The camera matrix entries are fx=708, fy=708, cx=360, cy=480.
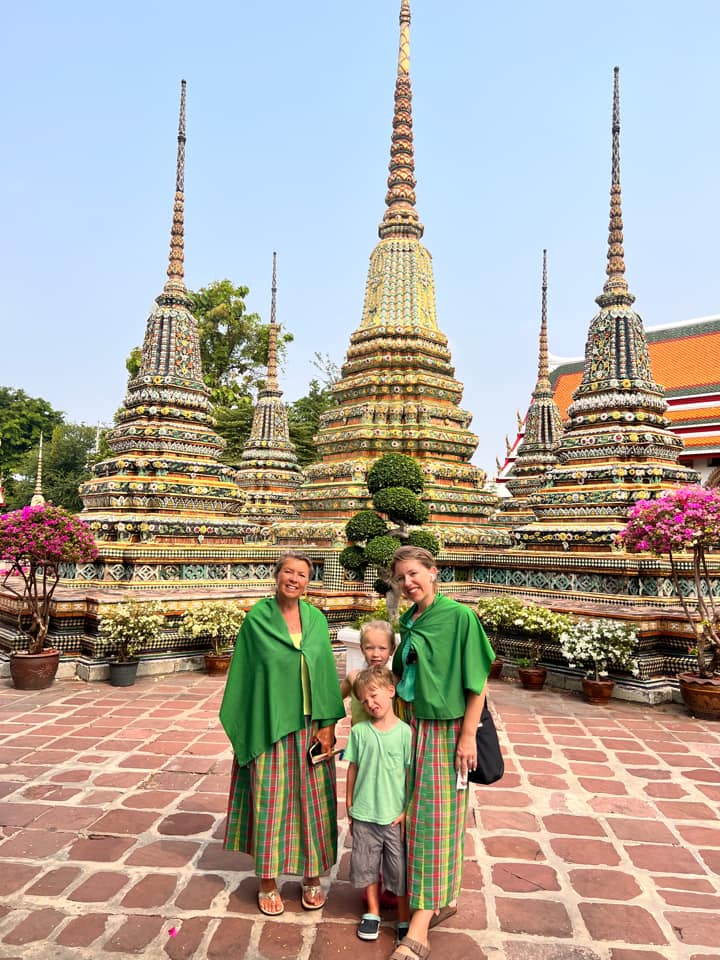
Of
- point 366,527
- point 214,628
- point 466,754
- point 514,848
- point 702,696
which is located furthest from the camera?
point 366,527

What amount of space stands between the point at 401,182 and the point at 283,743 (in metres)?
14.5

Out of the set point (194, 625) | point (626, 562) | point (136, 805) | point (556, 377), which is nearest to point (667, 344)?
point (556, 377)

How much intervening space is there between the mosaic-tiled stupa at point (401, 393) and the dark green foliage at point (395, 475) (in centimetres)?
232

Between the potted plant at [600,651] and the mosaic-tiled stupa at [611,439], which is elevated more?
the mosaic-tiled stupa at [611,439]

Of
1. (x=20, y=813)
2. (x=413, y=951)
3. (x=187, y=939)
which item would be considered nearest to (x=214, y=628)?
(x=20, y=813)

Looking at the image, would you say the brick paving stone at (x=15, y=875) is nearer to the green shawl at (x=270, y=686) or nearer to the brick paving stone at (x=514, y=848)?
the green shawl at (x=270, y=686)

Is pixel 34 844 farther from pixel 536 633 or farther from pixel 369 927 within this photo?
pixel 536 633

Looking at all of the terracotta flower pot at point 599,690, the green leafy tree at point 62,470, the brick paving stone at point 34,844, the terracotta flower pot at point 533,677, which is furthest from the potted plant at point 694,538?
the green leafy tree at point 62,470

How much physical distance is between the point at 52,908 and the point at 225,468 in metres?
9.25

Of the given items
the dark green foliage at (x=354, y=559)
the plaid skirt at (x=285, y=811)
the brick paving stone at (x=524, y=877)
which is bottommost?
the brick paving stone at (x=524, y=877)

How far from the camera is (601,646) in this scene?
8.14m

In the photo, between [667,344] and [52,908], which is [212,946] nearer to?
[52,908]

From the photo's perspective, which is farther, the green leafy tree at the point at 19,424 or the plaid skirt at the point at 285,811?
the green leafy tree at the point at 19,424

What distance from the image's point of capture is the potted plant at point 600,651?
26.4 feet
